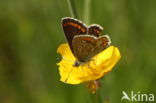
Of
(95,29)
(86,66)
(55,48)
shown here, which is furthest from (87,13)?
(55,48)

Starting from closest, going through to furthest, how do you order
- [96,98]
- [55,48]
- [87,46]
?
[96,98] → [87,46] → [55,48]

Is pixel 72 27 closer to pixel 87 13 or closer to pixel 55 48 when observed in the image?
pixel 87 13

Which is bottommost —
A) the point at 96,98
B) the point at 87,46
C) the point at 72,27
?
the point at 96,98

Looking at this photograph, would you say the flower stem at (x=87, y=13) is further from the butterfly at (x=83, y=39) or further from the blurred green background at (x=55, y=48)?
the blurred green background at (x=55, y=48)

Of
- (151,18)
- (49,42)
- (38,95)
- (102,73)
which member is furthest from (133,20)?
(102,73)

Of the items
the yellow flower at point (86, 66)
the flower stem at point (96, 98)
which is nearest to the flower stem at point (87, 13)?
the yellow flower at point (86, 66)

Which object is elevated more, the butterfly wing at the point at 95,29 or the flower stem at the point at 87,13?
the flower stem at the point at 87,13

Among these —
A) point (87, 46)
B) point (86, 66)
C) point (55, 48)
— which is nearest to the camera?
point (87, 46)

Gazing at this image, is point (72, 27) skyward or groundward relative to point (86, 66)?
skyward

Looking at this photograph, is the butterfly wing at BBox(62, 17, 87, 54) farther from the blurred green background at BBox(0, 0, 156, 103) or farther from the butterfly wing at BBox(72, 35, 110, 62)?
the blurred green background at BBox(0, 0, 156, 103)
